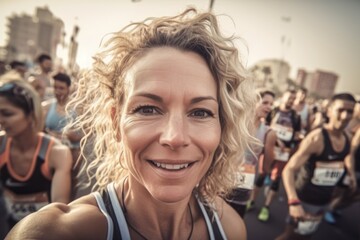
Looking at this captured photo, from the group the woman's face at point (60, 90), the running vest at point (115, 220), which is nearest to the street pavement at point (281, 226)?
the running vest at point (115, 220)

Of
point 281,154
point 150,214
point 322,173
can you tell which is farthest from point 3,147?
point 281,154

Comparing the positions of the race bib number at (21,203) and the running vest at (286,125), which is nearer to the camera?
the race bib number at (21,203)

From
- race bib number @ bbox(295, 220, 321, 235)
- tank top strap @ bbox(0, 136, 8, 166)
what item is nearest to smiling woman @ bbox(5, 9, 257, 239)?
tank top strap @ bbox(0, 136, 8, 166)

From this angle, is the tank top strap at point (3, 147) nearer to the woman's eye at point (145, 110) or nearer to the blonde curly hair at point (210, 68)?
the blonde curly hair at point (210, 68)

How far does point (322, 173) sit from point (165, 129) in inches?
102

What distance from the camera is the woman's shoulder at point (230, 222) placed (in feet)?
4.73

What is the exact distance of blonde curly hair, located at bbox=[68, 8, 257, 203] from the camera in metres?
1.26

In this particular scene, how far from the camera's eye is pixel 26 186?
6.19 ft

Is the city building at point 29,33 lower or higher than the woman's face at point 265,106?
higher

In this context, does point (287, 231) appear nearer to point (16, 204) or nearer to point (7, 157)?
point (16, 204)

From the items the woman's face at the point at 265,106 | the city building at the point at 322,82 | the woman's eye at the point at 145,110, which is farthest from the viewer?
the city building at the point at 322,82

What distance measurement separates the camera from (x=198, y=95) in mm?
1121

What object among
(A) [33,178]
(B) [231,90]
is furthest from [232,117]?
(A) [33,178]

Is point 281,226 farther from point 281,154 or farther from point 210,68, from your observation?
point 210,68
